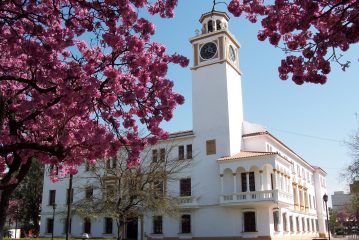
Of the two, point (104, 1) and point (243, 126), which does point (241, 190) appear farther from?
point (104, 1)

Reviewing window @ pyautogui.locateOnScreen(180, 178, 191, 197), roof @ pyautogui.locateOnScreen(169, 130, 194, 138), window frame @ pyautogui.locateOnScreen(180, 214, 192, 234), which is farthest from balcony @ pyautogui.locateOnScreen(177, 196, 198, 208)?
roof @ pyautogui.locateOnScreen(169, 130, 194, 138)

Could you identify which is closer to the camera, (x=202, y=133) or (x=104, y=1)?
(x=104, y=1)

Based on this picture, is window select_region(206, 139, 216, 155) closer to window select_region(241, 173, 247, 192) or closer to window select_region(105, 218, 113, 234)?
window select_region(241, 173, 247, 192)

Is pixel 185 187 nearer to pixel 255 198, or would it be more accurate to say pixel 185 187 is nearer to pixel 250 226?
pixel 250 226

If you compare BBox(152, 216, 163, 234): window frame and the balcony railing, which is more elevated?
the balcony railing

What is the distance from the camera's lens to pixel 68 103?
30.8 ft

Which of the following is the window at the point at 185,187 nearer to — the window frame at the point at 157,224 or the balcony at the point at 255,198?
the window frame at the point at 157,224

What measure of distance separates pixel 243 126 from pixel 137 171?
18104mm

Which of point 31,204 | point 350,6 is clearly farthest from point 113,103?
point 31,204

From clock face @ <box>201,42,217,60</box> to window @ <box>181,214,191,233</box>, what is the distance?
50.6 ft

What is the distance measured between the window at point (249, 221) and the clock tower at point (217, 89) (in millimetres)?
5604

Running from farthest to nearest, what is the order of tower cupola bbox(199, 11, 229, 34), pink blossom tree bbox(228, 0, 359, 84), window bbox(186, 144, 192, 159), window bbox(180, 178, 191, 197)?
tower cupola bbox(199, 11, 229, 34) → window bbox(186, 144, 192, 159) → window bbox(180, 178, 191, 197) → pink blossom tree bbox(228, 0, 359, 84)

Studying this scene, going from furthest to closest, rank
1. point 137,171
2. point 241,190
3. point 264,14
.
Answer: point 241,190 → point 137,171 → point 264,14

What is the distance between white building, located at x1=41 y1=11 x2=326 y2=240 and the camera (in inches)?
1404
